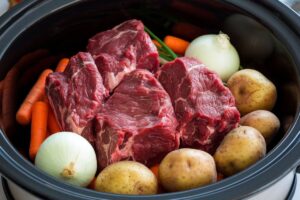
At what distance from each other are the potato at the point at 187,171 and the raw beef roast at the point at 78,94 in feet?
0.88

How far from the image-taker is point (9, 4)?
1867mm

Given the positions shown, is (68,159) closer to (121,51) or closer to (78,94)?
(78,94)

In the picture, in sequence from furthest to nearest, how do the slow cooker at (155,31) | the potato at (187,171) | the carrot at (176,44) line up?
the carrot at (176,44) → the potato at (187,171) → the slow cooker at (155,31)

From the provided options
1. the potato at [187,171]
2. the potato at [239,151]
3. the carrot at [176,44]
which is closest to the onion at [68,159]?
the potato at [187,171]

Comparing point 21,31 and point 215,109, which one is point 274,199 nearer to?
point 215,109

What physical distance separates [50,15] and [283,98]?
2.40ft

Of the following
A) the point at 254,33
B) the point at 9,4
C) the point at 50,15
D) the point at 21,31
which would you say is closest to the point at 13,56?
the point at 21,31

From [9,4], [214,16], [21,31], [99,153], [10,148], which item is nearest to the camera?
[10,148]

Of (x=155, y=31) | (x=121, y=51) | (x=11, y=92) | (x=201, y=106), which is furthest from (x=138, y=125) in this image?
(x=155, y=31)

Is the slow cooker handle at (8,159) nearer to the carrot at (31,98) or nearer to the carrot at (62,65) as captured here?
the carrot at (31,98)

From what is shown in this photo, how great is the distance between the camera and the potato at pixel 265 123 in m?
1.39

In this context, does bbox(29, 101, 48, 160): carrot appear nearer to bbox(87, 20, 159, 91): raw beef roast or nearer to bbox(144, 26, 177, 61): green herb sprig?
bbox(87, 20, 159, 91): raw beef roast

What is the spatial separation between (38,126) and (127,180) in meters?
0.42

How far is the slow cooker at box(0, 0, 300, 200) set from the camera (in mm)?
1088
